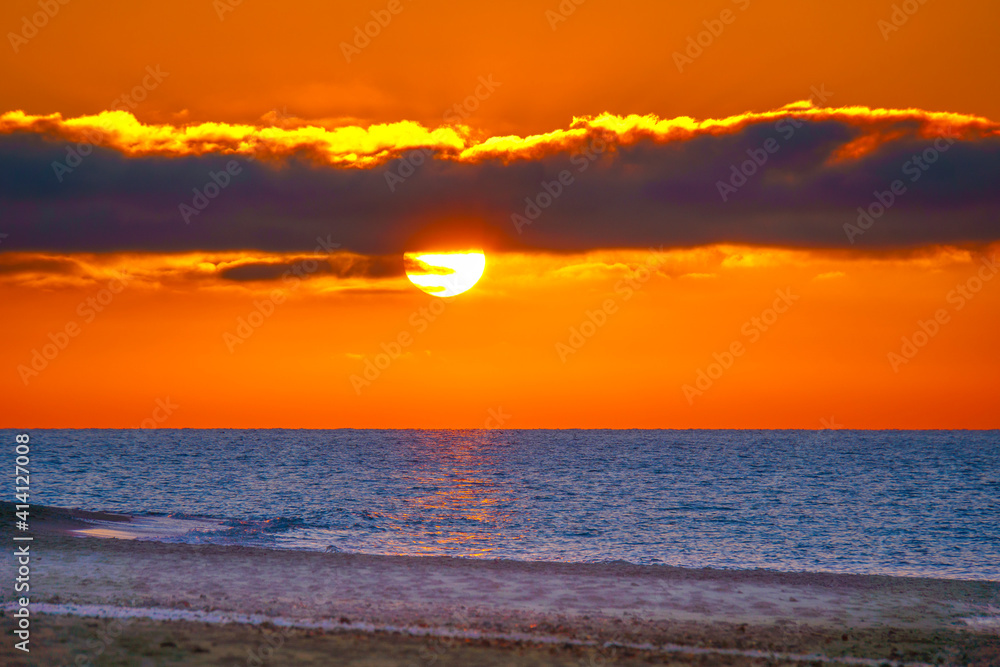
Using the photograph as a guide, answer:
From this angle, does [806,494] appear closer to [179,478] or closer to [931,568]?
[931,568]

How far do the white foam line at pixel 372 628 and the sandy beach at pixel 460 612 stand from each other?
0.22 feet

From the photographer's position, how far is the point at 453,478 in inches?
4712

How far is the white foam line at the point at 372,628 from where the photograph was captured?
18.9 metres

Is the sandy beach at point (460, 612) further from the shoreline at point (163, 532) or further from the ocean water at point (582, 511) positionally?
the ocean water at point (582, 511)

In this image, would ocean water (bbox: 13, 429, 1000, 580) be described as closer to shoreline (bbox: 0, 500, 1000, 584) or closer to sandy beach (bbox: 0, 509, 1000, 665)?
shoreline (bbox: 0, 500, 1000, 584)

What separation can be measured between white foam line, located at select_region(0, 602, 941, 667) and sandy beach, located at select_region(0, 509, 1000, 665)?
0.22ft

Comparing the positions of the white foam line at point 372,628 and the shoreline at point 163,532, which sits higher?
the shoreline at point 163,532

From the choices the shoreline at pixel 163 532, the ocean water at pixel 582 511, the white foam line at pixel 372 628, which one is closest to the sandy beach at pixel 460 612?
the white foam line at pixel 372 628

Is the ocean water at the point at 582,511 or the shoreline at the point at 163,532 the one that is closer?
the shoreline at the point at 163,532

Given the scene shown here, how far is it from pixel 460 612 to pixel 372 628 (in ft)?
12.4

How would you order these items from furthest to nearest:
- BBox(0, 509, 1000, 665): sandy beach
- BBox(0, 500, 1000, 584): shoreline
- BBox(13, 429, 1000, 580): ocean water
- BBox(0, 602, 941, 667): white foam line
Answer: BBox(13, 429, 1000, 580): ocean water < BBox(0, 500, 1000, 584): shoreline < BBox(0, 602, 941, 667): white foam line < BBox(0, 509, 1000, 665): sandy beach

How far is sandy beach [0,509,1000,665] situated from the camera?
1775 centimetres

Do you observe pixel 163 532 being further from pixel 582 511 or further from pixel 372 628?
pixel 582 511

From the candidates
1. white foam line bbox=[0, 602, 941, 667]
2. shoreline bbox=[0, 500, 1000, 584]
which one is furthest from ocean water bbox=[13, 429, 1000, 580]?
white foam line bbox=[0, 602, 941, 667]
